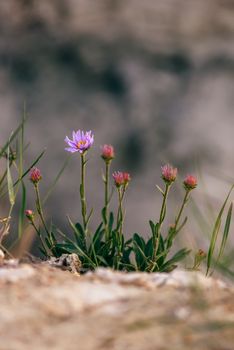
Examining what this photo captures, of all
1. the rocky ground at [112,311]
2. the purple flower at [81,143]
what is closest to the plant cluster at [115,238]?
the purple flower at [81,143]

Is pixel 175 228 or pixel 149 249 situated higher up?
pixel 175 228

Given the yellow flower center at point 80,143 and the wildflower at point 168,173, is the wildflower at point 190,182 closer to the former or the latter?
the wildflower at point 168,173

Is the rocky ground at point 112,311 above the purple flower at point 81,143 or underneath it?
underneath

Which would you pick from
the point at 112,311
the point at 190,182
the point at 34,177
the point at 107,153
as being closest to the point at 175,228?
the point at 190,182

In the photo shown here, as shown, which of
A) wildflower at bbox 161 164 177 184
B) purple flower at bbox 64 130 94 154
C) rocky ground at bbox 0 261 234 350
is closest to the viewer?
rocky ground at bbox 0 261 234 350

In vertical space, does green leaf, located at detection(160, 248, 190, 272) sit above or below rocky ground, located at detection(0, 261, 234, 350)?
below

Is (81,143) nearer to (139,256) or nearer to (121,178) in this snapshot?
(121,178)

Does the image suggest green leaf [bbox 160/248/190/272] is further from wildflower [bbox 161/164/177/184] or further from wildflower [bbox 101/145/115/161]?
wildflower [bbox 101/145/115/161]

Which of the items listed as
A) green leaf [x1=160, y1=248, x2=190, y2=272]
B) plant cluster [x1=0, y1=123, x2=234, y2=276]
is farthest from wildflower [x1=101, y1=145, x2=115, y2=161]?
green leaf [x1=160, y1=248, x2=190, y2=272]
